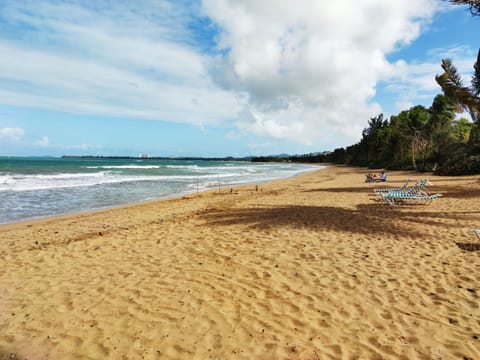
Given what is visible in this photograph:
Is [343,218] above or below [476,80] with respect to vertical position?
below

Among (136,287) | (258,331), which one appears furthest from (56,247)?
(258,331)

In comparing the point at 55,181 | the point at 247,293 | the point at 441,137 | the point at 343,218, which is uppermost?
the point at 441,137

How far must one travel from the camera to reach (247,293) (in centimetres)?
402

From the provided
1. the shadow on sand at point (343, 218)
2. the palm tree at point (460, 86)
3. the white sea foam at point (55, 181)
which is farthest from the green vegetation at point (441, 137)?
the white sea foam at point (55, 181)

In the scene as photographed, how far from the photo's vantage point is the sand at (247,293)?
9.71 feet

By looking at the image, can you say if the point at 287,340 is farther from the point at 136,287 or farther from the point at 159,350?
the point at 136,287

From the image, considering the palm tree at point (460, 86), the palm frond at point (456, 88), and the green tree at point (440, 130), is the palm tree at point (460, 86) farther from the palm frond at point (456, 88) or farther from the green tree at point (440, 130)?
the green tree at point (440, 130)

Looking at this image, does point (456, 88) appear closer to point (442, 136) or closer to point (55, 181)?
point (442, 136)

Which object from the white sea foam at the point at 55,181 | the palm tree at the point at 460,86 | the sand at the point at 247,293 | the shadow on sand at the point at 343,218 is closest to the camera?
the sand at the point at 247,293

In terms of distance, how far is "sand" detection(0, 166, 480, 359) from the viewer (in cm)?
296

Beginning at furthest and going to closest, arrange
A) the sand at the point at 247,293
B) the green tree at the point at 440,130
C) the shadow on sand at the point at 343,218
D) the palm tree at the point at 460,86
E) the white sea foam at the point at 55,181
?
the green tree at the point at 440,130
the white sea foam at the point at 55,181
the palm tree at the point at 460,86
the shadow on sand at the point at 343,218
the sand at the point at 247,293

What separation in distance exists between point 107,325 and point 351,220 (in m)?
6.69

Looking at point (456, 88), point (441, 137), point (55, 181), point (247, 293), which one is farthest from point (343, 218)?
point (441, 137)

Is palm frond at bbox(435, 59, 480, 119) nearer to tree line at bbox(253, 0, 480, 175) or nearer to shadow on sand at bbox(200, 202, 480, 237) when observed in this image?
tree line at bbox(253, 0, 480, 175)
